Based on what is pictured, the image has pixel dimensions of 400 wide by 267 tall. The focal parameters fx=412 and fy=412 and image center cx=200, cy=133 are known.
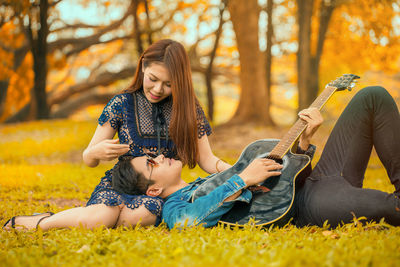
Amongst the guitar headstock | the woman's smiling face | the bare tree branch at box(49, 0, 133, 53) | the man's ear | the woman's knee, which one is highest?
the bare tree branch at box(49, 0, 133, 53)

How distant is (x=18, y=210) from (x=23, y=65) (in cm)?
1487

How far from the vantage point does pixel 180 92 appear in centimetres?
338

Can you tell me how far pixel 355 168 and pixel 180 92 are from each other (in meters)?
1.49

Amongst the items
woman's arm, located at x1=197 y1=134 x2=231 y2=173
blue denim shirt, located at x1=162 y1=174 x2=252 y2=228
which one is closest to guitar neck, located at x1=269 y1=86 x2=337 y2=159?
blue denim shirt, located at x1=162 y1=174 x2=252 y2=228

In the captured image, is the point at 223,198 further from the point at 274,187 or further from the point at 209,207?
the point at 274,187

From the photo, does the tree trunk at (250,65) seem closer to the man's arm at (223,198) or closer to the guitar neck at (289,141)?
the guitar neck at (289,141)

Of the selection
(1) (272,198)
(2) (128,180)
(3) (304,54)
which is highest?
(3) (304,54)

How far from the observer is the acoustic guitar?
9.74 feet

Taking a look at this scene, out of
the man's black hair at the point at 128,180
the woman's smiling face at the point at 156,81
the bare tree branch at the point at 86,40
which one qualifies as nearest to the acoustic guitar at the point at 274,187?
the man's black hair at the point at 128,180

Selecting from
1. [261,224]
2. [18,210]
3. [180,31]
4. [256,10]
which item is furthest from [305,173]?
[180,31]

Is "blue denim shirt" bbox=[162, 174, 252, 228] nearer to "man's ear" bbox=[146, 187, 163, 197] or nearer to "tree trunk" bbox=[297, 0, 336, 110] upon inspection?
"man's ear" bbox=[146, 187, 163, 197]

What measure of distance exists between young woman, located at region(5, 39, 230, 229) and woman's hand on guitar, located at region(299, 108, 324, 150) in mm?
736

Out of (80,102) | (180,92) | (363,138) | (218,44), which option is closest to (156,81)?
(180,92)

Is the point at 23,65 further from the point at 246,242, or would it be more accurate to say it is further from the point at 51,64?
the point at 246,242
